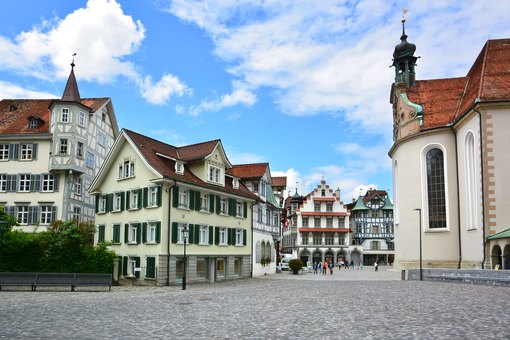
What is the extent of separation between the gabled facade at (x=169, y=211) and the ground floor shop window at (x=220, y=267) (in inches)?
2.9

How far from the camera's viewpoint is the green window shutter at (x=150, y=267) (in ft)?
107

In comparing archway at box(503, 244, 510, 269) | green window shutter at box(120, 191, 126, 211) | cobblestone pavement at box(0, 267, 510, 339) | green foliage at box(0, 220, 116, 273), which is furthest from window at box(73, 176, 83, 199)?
archway at box(503, 244, 510, 269)

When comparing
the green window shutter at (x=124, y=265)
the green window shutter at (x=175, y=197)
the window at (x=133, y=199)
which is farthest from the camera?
the window at (x=133, y=199)

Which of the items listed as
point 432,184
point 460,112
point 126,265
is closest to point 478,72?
point 460,112

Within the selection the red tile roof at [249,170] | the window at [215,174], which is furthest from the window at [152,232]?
the red tile roof at [249,170]

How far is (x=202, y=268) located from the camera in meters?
36.8

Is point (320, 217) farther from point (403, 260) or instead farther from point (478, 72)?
point (478, 72)

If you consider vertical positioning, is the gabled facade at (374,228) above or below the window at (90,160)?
below

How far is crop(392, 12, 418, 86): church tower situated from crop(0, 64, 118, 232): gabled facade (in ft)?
106

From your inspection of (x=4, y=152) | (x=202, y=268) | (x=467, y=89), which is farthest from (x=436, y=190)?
(x=4, y=152)

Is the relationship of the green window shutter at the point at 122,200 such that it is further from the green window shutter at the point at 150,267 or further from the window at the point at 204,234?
the window at the point at 204,234

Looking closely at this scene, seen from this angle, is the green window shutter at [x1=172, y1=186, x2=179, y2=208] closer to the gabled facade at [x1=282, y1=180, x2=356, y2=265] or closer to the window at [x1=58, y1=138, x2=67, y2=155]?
the window at [x1=58, y1=138, x2=67, y2=155]

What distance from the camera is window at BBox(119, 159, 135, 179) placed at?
3578 centimetres

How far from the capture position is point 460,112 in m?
43.8
